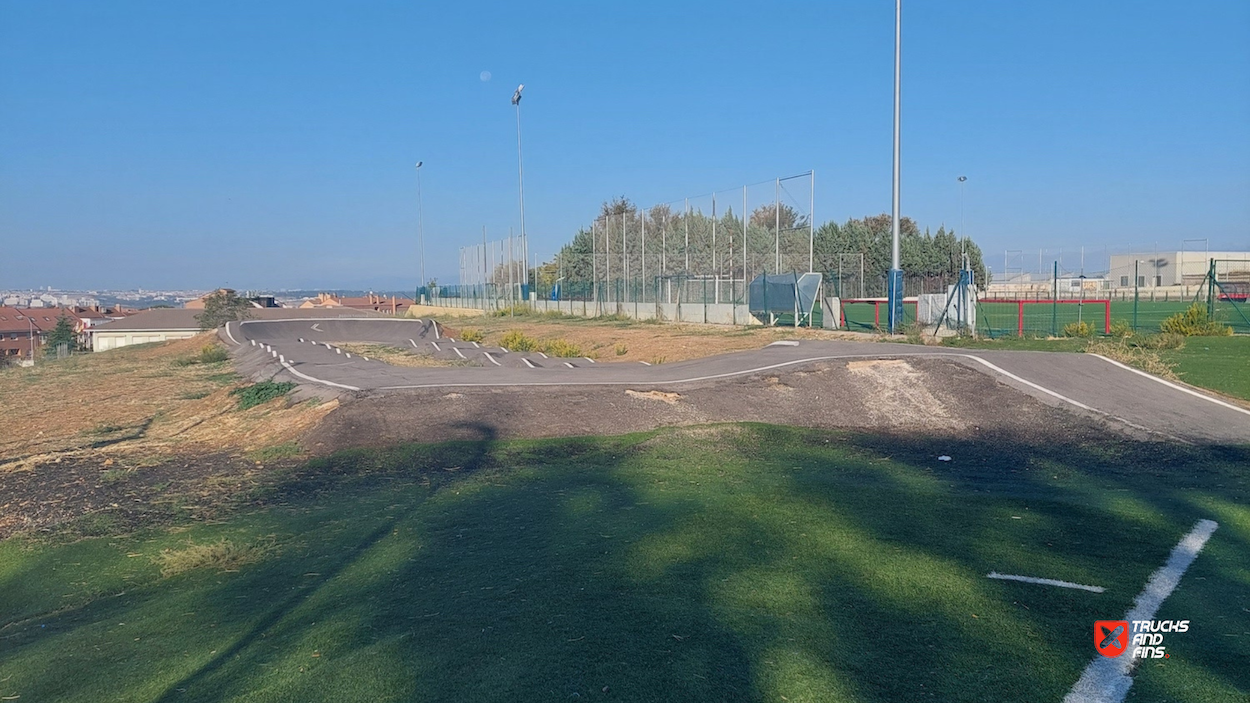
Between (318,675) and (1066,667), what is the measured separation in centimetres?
396

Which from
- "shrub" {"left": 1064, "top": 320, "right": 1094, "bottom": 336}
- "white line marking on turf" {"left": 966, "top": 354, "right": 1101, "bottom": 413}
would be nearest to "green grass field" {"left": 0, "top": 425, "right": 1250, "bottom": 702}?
"white line marking on turf" {"left": 966, "top": 354, "right": 1101, "bottom": 413}

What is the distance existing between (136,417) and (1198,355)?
21.1m

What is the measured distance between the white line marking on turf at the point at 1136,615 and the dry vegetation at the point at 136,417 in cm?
1079

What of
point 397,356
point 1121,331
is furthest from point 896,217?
point 397,356

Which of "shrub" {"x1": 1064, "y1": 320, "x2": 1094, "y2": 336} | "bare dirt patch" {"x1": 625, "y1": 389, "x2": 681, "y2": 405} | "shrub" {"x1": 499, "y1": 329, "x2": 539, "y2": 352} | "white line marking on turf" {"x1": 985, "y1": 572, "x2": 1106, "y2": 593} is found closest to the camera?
"white line marking on turf" {"x1": 985, "y1": 572, "x2": 1106, "y2": 593}

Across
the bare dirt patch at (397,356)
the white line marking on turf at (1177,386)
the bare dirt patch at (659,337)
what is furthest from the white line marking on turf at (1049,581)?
the bare dirt patch at (659,337)

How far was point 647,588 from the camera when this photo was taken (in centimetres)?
623

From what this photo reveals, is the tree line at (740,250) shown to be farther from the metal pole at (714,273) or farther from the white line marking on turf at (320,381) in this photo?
the white line marking on turf at (320,381)

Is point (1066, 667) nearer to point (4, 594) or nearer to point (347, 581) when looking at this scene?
point (347, 581)

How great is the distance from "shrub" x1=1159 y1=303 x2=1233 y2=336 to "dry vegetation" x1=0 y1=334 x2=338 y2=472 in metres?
21.8

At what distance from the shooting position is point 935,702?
4.45 meters

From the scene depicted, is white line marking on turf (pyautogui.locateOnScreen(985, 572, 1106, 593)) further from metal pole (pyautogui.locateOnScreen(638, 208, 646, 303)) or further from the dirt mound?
metal pole (pyautogui.locateOnScreen(638, 208, 646, 303))

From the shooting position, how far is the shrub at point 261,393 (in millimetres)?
15914

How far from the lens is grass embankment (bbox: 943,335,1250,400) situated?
16.2 m
